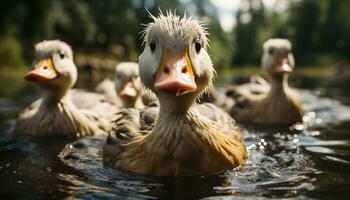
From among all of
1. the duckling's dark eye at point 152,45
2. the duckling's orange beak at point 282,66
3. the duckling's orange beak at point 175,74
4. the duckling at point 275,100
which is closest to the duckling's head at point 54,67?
the duckling's dark eye at point 152,45

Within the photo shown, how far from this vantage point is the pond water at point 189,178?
5.29 metres

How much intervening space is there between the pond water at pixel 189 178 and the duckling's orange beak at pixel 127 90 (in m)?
1.44

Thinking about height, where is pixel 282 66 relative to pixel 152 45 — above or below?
above

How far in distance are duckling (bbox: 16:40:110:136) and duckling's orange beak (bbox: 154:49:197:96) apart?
3777 mm

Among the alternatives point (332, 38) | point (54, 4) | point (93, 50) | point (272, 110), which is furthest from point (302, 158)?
point (332, 38)

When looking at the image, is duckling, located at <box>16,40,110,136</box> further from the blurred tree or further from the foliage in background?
the blurred tree

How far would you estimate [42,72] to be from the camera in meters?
8.25

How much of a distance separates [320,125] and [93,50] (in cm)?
3622

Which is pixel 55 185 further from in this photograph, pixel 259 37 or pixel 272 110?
pixel 259 37

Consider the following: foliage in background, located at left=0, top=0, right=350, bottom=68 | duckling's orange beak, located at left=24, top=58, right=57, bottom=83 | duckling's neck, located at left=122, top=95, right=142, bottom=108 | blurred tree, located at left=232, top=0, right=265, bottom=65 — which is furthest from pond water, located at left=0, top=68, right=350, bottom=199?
blurred tree, located at left=232, top=0, right=265, bottom=65

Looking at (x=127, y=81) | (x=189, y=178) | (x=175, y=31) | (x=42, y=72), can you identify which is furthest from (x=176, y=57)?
(x=127, y=81)

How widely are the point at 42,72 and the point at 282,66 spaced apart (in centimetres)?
494

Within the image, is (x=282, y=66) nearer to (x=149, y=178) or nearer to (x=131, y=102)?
(x=131, y=102)

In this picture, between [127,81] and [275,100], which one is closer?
[127,81]
